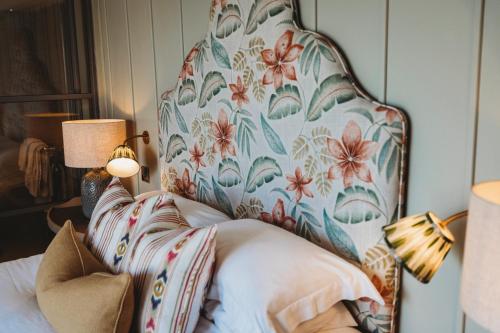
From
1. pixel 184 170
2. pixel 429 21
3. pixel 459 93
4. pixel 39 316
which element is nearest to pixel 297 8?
pixel 429 21

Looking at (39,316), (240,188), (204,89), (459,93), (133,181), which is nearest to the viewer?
(459,93)

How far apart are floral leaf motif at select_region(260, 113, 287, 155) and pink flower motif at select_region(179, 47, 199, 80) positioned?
0.50 metres

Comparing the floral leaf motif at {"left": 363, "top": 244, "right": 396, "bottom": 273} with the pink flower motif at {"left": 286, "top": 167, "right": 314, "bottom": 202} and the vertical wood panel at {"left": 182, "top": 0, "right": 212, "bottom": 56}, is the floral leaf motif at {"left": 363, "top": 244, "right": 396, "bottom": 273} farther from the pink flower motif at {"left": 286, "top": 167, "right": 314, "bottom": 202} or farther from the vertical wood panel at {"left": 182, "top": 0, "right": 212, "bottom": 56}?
the vertical wood panel at {"left": 182, "top": 0, "right": 212, "bottom": 56}

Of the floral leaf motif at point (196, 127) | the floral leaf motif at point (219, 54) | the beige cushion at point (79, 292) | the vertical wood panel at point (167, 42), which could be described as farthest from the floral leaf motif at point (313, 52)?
the vertical wood panel at point (167, 42)

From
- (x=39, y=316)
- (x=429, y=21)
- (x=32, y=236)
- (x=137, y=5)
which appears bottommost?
(x=32, y=236)

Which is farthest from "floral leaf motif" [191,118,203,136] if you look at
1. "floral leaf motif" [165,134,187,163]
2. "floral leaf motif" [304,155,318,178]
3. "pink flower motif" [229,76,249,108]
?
"floral leaf motif" [304,155,318,178]

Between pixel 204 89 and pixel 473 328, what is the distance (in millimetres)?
1191

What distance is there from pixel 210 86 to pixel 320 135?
60cm

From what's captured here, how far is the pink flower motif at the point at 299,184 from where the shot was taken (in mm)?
1420

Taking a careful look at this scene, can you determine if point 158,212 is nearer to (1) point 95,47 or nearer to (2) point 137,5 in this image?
(2) point 137,5

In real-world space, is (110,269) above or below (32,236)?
above

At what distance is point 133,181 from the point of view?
8.81ft

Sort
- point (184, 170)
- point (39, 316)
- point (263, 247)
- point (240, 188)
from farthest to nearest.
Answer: point (184, 170) < point (240, 188) < point (39, 316) < point (263, 247)

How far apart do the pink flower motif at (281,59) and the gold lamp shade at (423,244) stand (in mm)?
631
